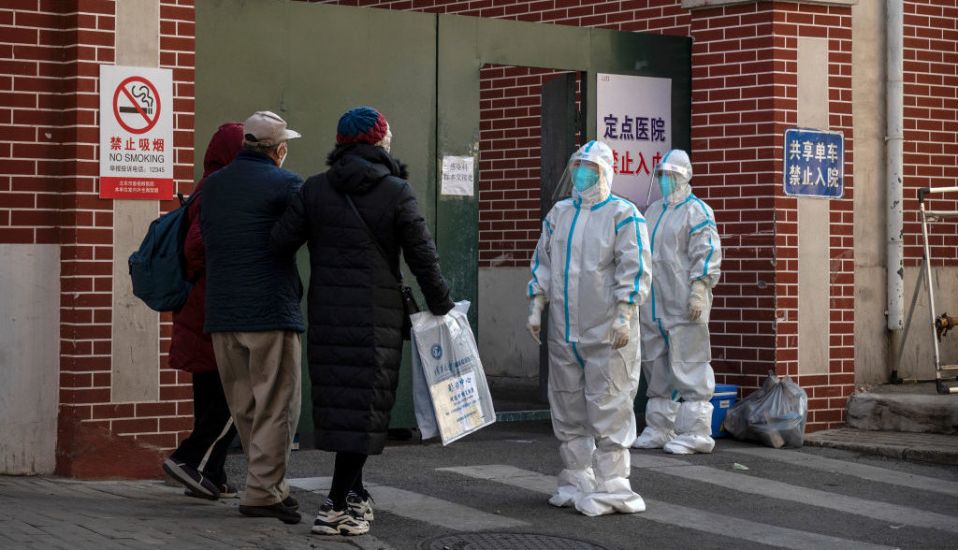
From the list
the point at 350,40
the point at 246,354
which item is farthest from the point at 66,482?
the point at 350,40

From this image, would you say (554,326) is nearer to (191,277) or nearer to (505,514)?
(505,514)

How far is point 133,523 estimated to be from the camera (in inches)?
254

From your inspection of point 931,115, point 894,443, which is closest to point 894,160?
point 931,115

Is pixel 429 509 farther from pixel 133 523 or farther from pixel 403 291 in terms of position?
pixel 133 523

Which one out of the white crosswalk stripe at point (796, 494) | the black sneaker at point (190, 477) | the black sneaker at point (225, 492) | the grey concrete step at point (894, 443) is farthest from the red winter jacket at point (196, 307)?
the grey concrete step at point (894, 443)

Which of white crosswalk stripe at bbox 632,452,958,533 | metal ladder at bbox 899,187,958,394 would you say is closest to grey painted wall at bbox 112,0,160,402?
white crosswalk stripe at bbox 632,452,958,533

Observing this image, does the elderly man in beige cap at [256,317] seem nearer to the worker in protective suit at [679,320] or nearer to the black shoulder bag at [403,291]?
the black shoulder bag at [403,291]

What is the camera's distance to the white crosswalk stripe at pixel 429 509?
6.95 meters

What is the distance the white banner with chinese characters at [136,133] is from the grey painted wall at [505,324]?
530 centimetres

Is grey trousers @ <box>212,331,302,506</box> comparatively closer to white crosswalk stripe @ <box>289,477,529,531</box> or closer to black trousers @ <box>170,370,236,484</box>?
black trousers @ <box>170,370,236,484</box>

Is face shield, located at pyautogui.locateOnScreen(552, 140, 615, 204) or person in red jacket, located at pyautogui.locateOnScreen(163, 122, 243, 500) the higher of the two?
face shield, located at pyautogui.locateOnScreen(552, 140, 615, 204)

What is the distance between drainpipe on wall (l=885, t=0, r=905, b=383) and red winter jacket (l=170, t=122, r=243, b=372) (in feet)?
18.8

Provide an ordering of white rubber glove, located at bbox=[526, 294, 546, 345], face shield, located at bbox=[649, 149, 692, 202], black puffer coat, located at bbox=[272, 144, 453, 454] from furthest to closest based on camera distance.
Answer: face shield, located at bbox=[649, 149, 692, 202] → white rubber glove, located at bbox=[526, 294, 546, 345] → black puffer coat, located at bbox=[272, 144, 453, 454]

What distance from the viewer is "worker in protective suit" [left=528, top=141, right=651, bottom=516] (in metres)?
7.26
